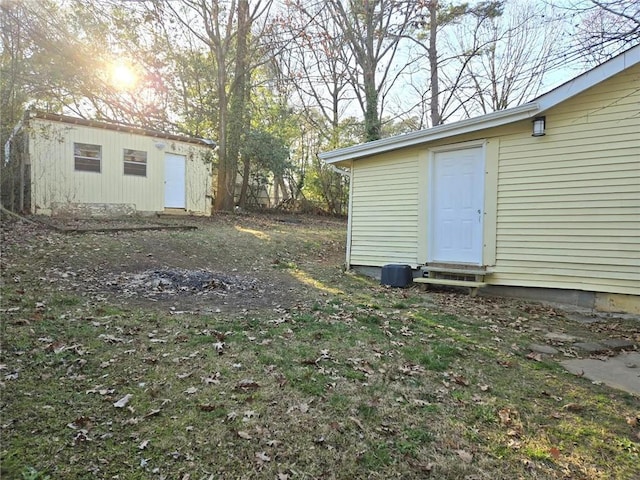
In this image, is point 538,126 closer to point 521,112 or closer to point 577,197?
point 521,112

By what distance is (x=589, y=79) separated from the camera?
5230mm

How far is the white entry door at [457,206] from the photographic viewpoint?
21.6 ft

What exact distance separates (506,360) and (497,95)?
16.6m

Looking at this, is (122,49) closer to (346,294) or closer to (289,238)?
(289,238)

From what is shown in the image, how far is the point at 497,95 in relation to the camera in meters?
17.1

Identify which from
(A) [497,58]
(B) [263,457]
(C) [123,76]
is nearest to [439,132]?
(B) [263,457]

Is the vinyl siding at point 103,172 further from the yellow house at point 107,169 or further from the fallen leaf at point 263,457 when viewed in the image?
the fallen leaf at point 263,457

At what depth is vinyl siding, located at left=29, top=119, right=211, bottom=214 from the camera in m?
11.4

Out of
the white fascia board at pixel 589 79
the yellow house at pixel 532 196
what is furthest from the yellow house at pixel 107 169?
the white fascia board at pixel 589 79

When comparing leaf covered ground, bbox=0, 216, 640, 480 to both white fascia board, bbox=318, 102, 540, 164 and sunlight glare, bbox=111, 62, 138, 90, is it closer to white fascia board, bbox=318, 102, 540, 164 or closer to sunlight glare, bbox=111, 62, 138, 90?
white fascia board, bbox=318, 102, 540, 164

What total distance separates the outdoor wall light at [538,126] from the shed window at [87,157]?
12108 millimetres

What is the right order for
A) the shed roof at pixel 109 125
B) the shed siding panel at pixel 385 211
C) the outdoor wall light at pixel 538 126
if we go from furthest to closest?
the shed roof at pixel 109 125, the shed siding panel at pixel 385 211, the outdoor wall light at pixel 538 126

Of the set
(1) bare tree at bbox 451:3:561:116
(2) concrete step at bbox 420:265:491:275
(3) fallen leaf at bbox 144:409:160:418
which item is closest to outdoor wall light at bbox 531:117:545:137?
(2) concrete step at bbox 420:265:491:275

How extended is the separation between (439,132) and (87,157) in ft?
35.4
